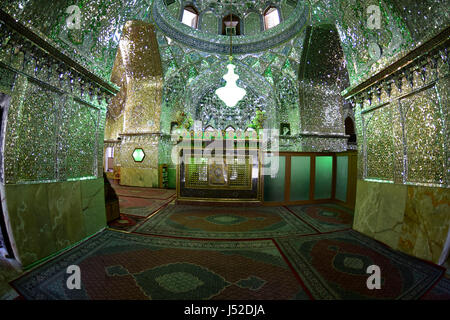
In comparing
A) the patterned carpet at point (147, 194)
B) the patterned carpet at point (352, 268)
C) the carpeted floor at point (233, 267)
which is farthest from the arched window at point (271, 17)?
the patterned carpet at point (352, 268)

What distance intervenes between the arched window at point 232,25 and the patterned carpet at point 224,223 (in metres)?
8.11

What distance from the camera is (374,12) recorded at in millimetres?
2656

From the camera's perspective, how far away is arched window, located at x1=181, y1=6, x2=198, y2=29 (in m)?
7.77

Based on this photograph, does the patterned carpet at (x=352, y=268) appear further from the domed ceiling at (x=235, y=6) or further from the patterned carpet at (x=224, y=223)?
the domed ceiling at (x=235, y=6)

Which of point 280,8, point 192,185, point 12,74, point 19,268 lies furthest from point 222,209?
point 280,8

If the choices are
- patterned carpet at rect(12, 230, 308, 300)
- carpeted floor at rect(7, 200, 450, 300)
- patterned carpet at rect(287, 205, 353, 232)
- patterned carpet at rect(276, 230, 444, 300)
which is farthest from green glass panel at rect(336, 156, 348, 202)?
patterned carpet at rect(12, 230, 308, 300)

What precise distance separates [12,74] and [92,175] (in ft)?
5.03

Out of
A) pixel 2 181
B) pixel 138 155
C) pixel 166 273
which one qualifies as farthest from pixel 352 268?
pixel 138 155

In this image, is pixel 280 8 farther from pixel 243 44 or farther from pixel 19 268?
pixel 19 268

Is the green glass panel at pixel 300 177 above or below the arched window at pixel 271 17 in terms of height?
below

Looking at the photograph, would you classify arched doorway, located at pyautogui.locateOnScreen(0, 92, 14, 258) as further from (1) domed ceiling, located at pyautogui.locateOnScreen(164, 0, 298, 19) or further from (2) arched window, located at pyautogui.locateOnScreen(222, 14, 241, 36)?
(2) arched window, located at pyautogui.locateOnScreen(222, 14, 241, 36)

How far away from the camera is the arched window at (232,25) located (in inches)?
320

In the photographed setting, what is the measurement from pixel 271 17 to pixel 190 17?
3646 millimetres

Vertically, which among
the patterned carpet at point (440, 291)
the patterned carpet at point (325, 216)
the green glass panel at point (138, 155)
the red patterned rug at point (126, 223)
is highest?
the green glass panel at point (138, 155)
